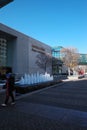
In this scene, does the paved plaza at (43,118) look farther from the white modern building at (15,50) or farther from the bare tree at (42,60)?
the bare tree at (42,60)

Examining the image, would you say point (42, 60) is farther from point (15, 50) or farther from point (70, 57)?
point (15, 50)

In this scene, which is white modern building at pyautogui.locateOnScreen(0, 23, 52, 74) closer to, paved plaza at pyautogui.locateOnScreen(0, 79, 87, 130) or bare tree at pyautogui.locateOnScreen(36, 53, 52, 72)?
bare tree at pyautogui.locateOnScreen(36, 53, 52, 72)

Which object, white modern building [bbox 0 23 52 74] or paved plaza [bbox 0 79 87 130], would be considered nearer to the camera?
paved plaza [bbox 0 79 87 130]

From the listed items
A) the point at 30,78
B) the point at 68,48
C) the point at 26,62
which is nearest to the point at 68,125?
the point at 30,78

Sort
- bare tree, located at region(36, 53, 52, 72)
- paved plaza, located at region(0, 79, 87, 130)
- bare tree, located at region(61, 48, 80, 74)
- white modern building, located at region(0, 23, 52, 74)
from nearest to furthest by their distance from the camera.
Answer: paved plaza, located at region(0, 79, 87, 130), white modern building, located at region(0, 23, 52, 74), bare tree, located at region(36, 53, 52, 72), bare tree, located at region(61, 48, 80, 74)

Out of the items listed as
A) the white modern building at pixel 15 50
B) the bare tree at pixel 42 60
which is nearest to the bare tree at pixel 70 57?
the bare tree at pixel 42 60

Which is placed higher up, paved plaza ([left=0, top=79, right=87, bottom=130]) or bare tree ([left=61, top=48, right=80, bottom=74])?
bare tree ([left=61, top=48, right=80, bottom=74])

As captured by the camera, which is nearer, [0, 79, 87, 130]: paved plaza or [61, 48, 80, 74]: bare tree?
[0, 79, 87, 130]: paved plaza

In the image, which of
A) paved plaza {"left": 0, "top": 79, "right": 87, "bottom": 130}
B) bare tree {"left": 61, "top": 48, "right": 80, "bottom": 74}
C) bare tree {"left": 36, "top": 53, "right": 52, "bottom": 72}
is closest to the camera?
paved plaza {"left": 0, "top": 79, "right": 87, "bottom": 130}

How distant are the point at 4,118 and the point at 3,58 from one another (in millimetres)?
43048

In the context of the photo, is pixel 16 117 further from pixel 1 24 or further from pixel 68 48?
pixel 68 48

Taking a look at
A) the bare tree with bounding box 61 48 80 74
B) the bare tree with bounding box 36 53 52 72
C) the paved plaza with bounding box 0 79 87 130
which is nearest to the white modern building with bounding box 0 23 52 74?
the bare tree with bounding box 36 53 52 72

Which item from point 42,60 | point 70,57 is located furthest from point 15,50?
point 70,57

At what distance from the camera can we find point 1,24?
4416 centimetres
